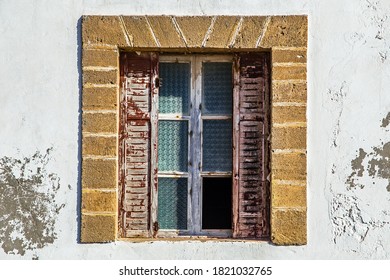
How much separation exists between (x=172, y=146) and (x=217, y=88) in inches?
20.0

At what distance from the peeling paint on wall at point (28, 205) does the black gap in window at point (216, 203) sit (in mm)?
1002

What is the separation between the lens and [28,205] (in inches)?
235

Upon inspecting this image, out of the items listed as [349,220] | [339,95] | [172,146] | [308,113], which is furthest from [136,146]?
[349,220]

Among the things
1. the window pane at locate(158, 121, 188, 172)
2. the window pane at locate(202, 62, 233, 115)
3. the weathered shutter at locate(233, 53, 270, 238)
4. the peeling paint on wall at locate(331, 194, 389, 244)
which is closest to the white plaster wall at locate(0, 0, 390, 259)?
the peeling paint on wall at locate(331, 194, 389, 244)

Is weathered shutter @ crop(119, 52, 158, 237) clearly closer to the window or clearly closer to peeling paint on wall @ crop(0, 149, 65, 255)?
the window

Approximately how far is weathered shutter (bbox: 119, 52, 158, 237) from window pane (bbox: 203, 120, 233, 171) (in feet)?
1.20

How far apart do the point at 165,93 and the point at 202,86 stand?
0.26m

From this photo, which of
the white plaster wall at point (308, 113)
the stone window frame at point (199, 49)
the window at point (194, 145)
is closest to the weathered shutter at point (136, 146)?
the window at point (194, 145)

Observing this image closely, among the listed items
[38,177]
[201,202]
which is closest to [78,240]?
[38,177]

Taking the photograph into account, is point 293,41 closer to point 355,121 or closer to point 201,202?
point 355,121

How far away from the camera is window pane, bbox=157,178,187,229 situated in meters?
6.08

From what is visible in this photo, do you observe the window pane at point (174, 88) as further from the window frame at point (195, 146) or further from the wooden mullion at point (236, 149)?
the wooden mullion at point (236, 149)

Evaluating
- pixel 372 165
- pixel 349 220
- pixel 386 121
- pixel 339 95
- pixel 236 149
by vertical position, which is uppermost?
pixel 339 95

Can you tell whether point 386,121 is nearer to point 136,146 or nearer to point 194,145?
point 194,145
